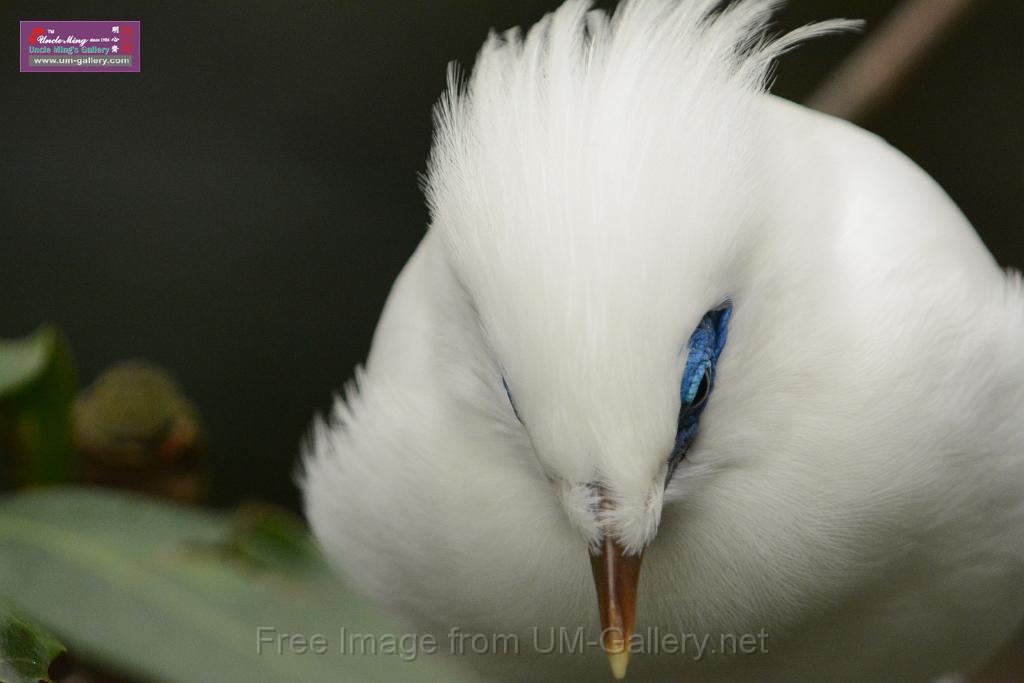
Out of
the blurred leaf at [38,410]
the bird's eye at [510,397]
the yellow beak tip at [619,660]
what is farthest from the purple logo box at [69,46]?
the yellow beak tip at [619,660]

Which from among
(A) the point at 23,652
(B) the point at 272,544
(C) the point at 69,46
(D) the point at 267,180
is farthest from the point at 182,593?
(D) the point at 267,180

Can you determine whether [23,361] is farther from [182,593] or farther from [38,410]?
[182,593]

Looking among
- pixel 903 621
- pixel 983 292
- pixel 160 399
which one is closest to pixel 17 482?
pixel 160 399

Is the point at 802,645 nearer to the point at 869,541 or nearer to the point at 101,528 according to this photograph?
the point at 869,541

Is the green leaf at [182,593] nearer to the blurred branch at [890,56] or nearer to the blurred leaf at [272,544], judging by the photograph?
the blurred leaf at [272,544]

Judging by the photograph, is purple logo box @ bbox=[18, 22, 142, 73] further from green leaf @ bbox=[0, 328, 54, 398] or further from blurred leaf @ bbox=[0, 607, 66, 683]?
blurred leaf @ bbox=[0, 607, 66, 683]

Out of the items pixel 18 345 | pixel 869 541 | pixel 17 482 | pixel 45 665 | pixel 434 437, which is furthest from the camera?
pixel 17 482
